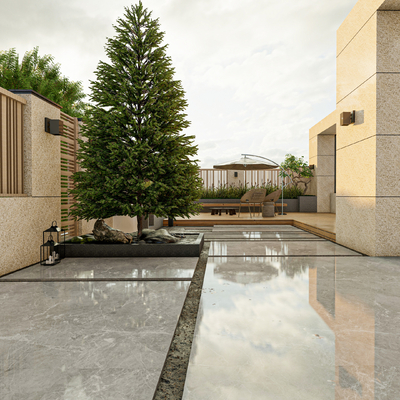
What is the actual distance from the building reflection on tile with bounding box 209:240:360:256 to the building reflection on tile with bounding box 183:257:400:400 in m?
1.32

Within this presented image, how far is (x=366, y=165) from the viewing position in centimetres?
443

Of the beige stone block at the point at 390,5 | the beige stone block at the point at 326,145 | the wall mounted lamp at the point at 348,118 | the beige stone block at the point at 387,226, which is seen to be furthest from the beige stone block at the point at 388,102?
the beige stone block at the point at 326,145

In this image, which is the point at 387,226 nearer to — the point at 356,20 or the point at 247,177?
the point at 356,20

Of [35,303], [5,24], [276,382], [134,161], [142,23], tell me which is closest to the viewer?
[276,382]

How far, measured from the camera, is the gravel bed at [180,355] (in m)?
Answer: 1.31

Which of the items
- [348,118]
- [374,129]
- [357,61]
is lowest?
[374,129]

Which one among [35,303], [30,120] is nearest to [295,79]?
[30,120]

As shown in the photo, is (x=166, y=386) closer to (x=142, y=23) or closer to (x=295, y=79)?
(x=142, y=23)

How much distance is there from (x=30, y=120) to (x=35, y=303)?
2662 millimetres

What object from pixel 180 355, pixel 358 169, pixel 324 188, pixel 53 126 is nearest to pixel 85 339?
pixel 180 355

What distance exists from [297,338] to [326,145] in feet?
39.4

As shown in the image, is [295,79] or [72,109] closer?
[295,79]

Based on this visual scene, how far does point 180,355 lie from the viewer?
1622mm

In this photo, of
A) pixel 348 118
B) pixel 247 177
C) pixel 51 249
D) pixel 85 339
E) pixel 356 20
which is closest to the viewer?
pixel 85 339
